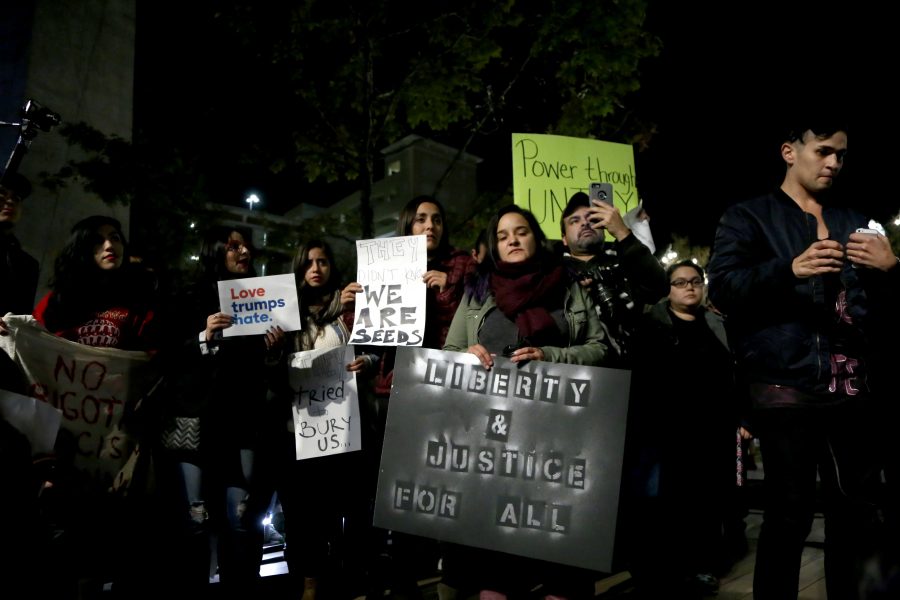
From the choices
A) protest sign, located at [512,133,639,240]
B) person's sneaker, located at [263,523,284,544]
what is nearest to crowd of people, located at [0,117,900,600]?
protest sign, located at [512,133,639,240]

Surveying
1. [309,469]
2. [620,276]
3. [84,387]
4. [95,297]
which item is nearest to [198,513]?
[309,469]

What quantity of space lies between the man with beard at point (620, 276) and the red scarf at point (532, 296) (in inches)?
7.1

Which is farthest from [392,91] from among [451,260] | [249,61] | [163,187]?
[451,260]

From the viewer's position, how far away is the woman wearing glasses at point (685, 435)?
3348 millimetres

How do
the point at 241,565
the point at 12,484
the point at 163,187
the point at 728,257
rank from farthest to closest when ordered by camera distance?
the point at 163,187 → the point at 241,565 → the point at 728,257 → the point at 12,484

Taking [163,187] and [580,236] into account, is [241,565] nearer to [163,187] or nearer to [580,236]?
[580,236]

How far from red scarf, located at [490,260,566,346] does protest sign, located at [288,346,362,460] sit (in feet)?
3.74

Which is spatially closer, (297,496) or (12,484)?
(12,484)

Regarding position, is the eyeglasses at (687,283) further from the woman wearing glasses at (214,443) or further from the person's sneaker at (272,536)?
the person's sneaker at (272,536)

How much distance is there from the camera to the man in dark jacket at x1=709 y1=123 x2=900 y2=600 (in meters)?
2.26

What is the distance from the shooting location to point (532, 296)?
2.85m

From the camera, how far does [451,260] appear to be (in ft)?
11.9

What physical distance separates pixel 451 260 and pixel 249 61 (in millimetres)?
6470

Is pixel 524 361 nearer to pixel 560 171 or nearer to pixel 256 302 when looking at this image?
pixel 256 302
